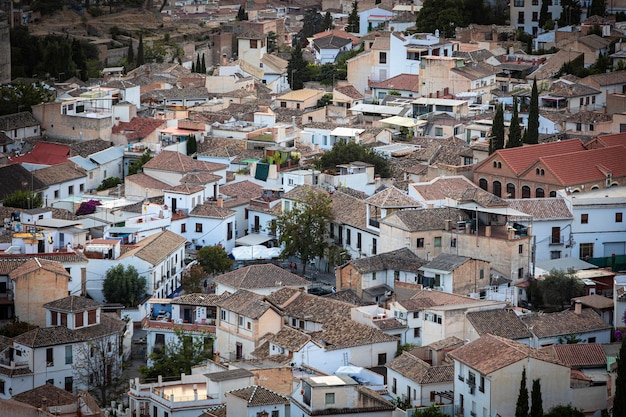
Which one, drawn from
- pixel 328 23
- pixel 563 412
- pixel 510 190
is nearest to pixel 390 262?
pixel 510 190

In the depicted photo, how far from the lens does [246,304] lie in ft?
122

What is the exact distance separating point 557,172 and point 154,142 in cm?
1451

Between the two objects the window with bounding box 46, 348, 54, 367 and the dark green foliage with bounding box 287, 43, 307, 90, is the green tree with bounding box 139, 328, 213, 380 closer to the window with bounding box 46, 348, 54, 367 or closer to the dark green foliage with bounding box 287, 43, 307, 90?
the window with bounding box 46, 348, 54, 367

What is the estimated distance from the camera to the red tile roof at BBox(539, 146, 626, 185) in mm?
43719

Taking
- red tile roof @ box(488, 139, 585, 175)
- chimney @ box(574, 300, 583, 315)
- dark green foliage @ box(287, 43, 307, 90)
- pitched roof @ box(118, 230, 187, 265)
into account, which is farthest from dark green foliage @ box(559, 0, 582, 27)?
chimney @ box(574, 300, 583, 315)

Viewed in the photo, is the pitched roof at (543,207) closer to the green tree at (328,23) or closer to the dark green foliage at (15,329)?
the dark green foliage at (15,329)

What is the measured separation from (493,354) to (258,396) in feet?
14.2

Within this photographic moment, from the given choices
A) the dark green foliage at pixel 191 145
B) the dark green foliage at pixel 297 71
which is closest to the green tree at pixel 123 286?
Answer: the dark green foliage at pixel 191 145

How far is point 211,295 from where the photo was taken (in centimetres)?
3906

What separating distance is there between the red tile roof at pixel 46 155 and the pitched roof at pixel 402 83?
43.4 ft

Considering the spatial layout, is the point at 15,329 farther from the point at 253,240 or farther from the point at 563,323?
the point at 563,323

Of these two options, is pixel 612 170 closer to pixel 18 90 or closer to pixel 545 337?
pixel 545 337

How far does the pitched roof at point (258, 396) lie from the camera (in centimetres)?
3105

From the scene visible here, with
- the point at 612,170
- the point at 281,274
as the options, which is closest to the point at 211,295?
the point at 281,274
